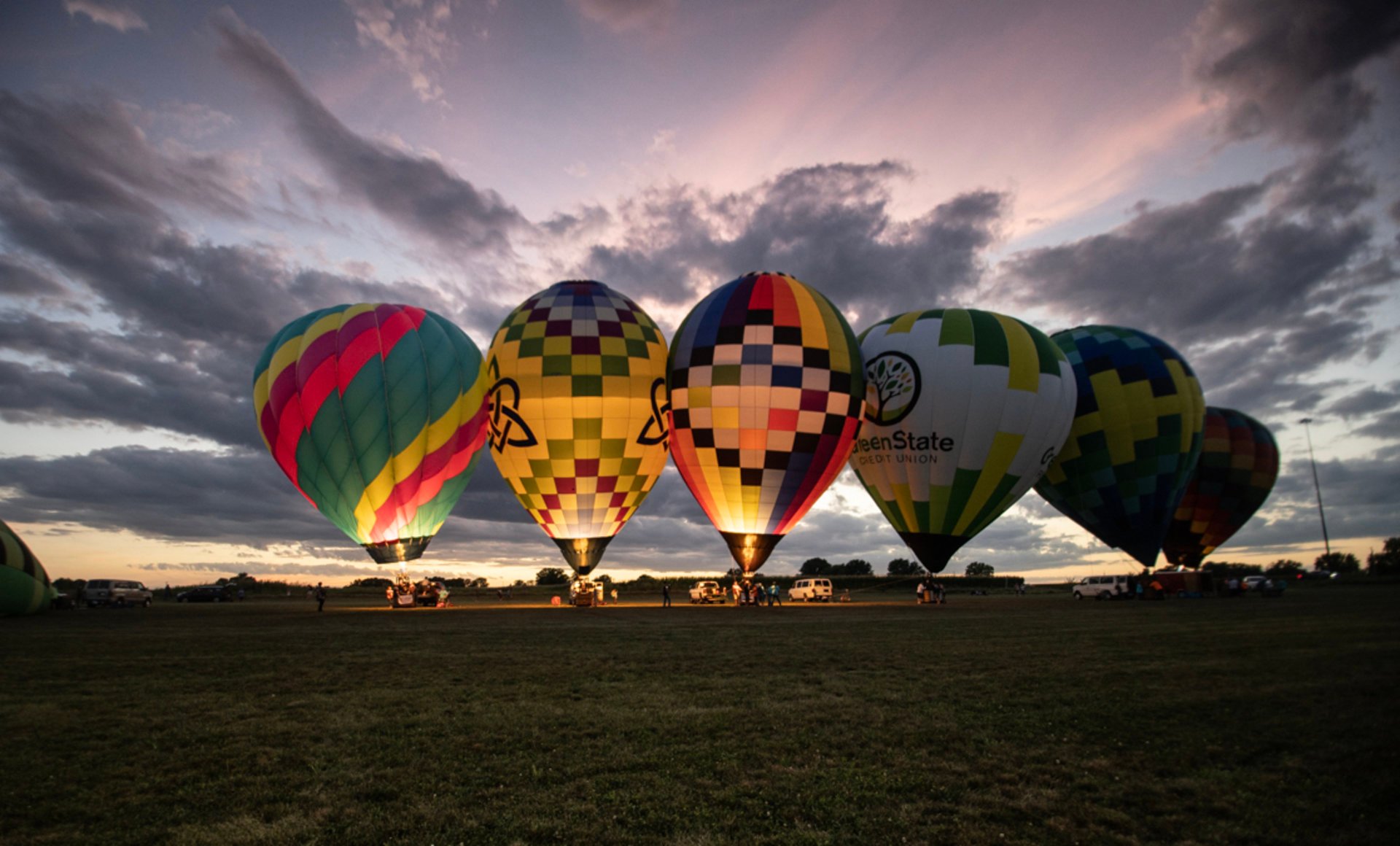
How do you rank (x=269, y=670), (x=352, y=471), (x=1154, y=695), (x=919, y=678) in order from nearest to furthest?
(x=1154, y=695) → (x=919, y=678) → (x=269, y=670) → (x=352, y=471)

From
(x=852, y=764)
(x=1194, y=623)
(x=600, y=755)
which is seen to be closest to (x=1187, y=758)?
(x=852, y=764)

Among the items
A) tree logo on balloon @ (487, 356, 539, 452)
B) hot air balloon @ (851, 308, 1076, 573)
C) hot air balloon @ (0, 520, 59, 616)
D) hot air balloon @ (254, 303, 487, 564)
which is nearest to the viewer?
hot air balloon @ (0, 520, 59, 616)

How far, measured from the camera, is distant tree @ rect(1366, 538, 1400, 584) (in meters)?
11.7

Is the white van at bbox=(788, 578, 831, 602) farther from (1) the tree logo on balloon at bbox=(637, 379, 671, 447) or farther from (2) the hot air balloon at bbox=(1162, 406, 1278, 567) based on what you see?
(2) the hot air balloon at bbox=(1162, 406, 1278, 567)

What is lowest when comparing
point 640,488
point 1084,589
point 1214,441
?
point 1084,589

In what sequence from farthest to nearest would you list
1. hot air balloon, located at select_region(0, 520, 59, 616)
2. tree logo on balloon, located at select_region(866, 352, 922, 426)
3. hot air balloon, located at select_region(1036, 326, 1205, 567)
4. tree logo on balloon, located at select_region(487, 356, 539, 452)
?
hot air balloon, located at select_region(1036, 326, 1205, 567) < tree logo on balloon, located at select_region(487, 356, 539, 452) < tree logo on balloon, located at select_region(866, 352, 922, 426) < hot air balloon, located at select_region(0, 520, 59, 616)

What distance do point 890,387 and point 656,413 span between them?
923cm

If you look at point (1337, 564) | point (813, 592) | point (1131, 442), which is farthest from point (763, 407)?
point (1337, 564)

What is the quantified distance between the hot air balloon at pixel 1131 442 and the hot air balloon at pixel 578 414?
61.0 ft

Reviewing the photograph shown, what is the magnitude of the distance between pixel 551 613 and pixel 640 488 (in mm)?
7027

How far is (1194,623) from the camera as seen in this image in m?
18.0

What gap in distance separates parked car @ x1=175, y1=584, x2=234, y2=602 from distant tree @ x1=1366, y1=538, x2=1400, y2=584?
51.8 metres

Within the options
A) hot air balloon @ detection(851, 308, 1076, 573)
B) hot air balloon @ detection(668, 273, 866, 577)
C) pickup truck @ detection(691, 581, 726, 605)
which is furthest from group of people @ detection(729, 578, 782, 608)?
hot air balloon @ detection(851, 308, 1076, 573)

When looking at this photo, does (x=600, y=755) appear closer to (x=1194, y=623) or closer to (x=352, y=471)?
(x=1194, y=623)
